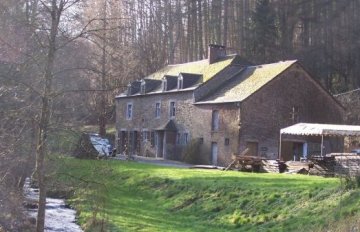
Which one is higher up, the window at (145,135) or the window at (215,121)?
the window at (215,121)

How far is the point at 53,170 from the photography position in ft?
51.8

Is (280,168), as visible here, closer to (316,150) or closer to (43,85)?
(316,150)

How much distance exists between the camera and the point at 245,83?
48.5m

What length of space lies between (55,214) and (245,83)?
26.9 m

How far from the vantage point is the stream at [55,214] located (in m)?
21.0

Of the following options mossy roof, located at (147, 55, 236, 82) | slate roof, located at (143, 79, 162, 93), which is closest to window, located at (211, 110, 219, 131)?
mossy roof, located at (147, 55, 236, 82)

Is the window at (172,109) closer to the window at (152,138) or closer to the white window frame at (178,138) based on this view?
the white window frame at (178,138)

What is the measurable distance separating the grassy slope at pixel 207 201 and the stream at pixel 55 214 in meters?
0.50

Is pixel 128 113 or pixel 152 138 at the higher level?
pixel 128 113

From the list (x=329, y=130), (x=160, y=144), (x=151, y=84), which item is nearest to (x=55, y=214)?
(x=329, y=130)

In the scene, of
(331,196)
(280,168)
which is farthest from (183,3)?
(331,196)

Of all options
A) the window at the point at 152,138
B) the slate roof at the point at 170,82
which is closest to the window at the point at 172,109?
Result: the slate roof at the point at 170,82

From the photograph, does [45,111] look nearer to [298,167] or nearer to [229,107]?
[298,167]

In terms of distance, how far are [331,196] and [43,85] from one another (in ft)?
34.8
